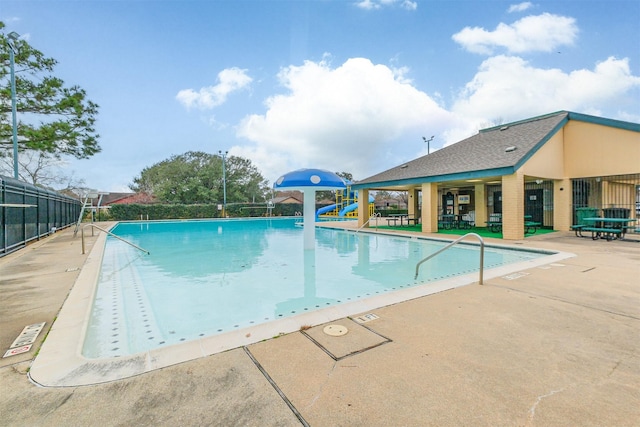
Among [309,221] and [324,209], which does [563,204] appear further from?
[324,209]

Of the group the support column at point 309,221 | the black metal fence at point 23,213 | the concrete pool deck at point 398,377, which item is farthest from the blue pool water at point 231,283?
the black metal fence at point 23,213

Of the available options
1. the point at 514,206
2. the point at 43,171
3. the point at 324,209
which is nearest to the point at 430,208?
the point at 514,206

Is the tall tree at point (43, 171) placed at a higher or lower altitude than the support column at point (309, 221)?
higher

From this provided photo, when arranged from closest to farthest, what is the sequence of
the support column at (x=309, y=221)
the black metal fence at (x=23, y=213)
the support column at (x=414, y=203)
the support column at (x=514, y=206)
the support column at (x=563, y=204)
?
the black metal fence at (x=23, y=213)
the support column at (x=309, y=221)
the support column at (x=514, y=206)
the support column at (x=563, y=204)
the support column at (x=414, y=203)

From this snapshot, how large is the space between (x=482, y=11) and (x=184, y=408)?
52.2 feet

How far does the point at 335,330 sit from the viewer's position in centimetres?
314

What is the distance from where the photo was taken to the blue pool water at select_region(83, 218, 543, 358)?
4.01 meters

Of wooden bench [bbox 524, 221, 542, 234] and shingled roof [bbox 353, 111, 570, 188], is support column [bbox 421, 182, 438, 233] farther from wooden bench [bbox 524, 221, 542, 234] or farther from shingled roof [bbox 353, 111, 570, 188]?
wooden bench [bbox 524, 221, 542, 234]

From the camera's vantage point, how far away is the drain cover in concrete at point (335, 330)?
9.98 ft

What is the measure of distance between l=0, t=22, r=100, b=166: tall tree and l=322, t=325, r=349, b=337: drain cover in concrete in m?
18.8

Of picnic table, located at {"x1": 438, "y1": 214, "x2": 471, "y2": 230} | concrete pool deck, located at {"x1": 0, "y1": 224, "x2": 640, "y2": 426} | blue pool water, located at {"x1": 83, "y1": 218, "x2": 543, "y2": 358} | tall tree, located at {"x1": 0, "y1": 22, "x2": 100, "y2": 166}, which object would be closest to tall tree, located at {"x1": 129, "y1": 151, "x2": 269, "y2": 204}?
tall tree, located at {"x1": 0, "y1": 22, "x2": 100, "y2": 166}

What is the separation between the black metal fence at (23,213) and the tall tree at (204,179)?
1899 centimetres

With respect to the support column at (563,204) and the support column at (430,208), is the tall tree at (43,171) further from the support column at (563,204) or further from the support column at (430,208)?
the support column at (563,204)

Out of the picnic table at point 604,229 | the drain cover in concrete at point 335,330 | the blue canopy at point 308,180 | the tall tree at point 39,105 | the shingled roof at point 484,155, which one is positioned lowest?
the drain cover in concrete at point 335,330
